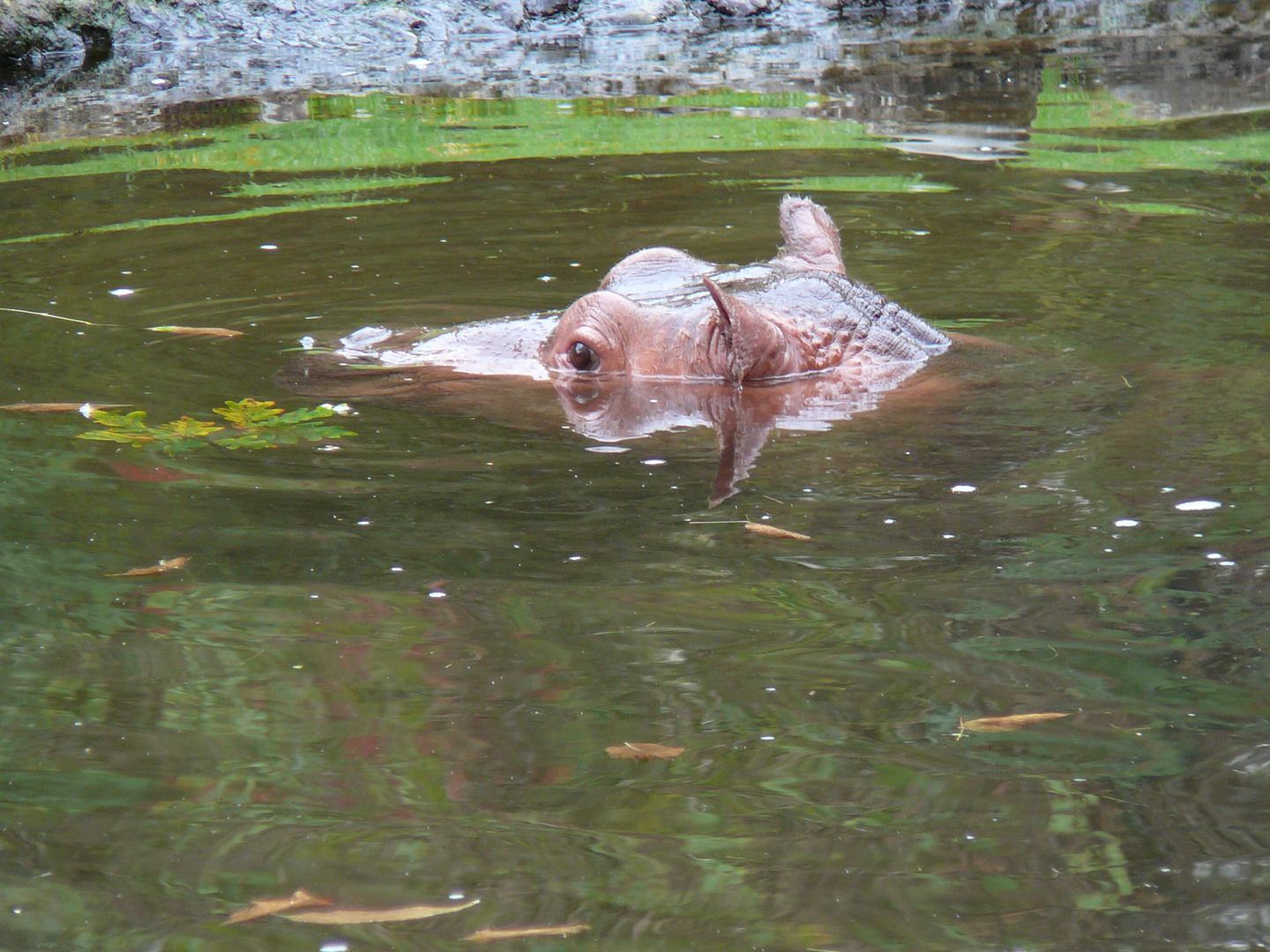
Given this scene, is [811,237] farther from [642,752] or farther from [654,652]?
A: [642,752]

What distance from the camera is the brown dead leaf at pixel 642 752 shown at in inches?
94.9

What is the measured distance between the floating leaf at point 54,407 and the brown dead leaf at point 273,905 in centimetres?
268

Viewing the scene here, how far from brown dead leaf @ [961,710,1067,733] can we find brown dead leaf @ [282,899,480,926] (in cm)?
94

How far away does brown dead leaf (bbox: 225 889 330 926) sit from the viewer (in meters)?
1.97

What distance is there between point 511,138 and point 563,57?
454 cm

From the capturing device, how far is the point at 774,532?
338 centimetres

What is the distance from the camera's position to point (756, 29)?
15.7m

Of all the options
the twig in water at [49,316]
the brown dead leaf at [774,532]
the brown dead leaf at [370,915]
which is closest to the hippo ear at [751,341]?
the brown dead leaf at [774,532]

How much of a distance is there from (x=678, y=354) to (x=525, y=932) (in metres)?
2.96

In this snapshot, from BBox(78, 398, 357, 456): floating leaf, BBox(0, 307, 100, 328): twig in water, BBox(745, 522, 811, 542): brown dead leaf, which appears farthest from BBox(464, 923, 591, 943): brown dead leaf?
BBox(0, 307, 100, 328): twig in water

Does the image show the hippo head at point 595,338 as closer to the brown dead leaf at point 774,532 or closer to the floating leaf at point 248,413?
the floating leaf at point 248,413

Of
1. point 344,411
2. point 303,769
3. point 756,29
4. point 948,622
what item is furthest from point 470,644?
point 756,29

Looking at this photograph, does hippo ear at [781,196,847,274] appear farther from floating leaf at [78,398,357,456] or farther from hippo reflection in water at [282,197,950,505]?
floating leaf at [78,398,357,456]

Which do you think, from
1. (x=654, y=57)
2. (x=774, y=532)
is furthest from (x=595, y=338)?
(x=654, y=57)
